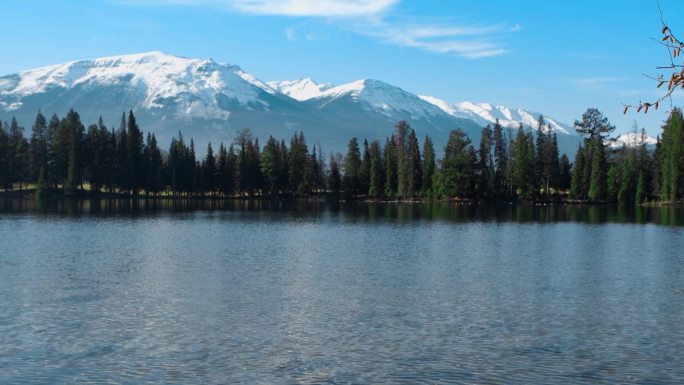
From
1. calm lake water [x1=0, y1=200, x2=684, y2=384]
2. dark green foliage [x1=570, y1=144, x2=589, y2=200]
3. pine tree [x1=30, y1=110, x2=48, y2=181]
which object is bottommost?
calm lake water [x1=0, y1=200, x2=684, y2=384]

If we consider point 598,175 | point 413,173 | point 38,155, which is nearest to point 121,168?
point 38,155

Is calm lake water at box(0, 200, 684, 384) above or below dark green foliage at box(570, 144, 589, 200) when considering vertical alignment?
below

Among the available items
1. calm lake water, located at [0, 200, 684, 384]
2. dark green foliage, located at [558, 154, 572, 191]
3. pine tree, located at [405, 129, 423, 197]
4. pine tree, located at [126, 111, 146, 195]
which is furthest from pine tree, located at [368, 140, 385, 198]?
calm lake water, located at [0, 200, 684, 384]

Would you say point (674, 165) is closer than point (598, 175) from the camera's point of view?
Yes

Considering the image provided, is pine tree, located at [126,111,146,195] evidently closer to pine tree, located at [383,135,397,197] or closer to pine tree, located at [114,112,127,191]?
pine tree, located at [114,112,127,191]

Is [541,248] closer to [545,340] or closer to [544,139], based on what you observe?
[545,340]

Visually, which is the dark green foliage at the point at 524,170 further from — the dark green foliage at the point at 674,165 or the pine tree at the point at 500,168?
the dark green foliage at the point at 674,165

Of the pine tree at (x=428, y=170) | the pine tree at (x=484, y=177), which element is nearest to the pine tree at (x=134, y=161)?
the pine tree at (x=428, y=170)

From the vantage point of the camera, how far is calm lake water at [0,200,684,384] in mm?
25500

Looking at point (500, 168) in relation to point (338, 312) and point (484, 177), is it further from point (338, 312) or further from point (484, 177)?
point (338, 312)

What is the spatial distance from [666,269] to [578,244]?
18818mm

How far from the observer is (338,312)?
1388 inches

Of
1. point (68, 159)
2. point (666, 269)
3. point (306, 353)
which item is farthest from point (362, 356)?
point (68, 159)

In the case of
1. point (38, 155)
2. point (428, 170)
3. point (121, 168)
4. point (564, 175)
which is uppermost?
point (38, 155)
